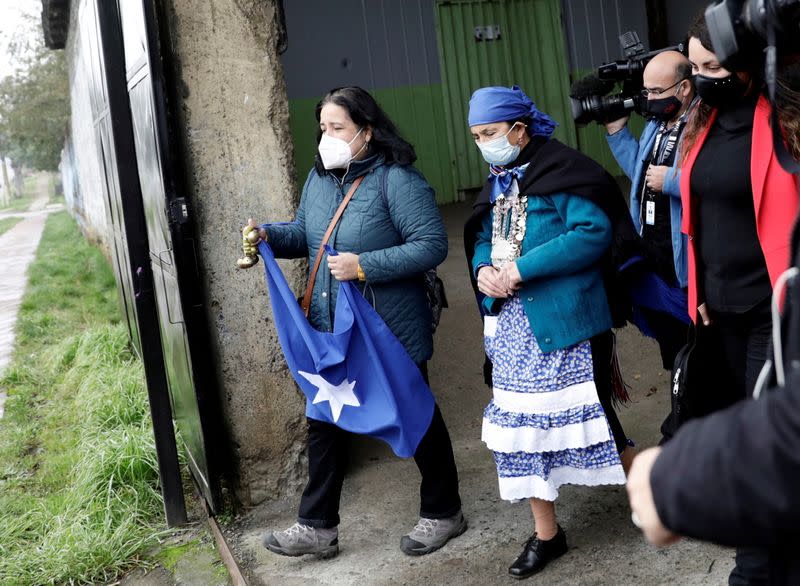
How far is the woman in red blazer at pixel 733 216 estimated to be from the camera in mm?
2469

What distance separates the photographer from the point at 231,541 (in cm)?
406

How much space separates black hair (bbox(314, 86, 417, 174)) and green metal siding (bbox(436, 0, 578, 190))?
6.65m

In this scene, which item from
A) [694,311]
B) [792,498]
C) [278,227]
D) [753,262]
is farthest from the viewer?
[278,227]

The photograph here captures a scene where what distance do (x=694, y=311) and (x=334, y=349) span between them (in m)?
1.33

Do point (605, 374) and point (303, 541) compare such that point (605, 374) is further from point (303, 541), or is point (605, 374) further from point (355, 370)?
point (303, 541)

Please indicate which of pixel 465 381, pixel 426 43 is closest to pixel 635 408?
pixel 465 381

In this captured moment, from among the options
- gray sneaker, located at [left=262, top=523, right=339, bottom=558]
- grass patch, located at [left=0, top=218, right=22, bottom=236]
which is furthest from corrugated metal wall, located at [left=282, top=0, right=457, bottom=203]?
grass patch, located at [left=0, top=218, right=22, bottom=236]

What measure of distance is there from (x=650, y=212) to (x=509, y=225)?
52cm

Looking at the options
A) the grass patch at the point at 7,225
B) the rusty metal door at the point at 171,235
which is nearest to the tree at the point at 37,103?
the grass patch at the point at 7,225

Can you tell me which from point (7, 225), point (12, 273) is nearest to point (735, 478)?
point (12, 273)

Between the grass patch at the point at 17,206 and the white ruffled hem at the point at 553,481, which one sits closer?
the white ruffled hem at the point at 553,481

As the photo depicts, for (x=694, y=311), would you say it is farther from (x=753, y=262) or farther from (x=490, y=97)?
(x=490, y=97)

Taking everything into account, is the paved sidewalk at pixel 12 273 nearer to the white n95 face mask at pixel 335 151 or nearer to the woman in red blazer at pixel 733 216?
the white n95 face mask at pixel 335 151

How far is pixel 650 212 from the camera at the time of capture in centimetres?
339
